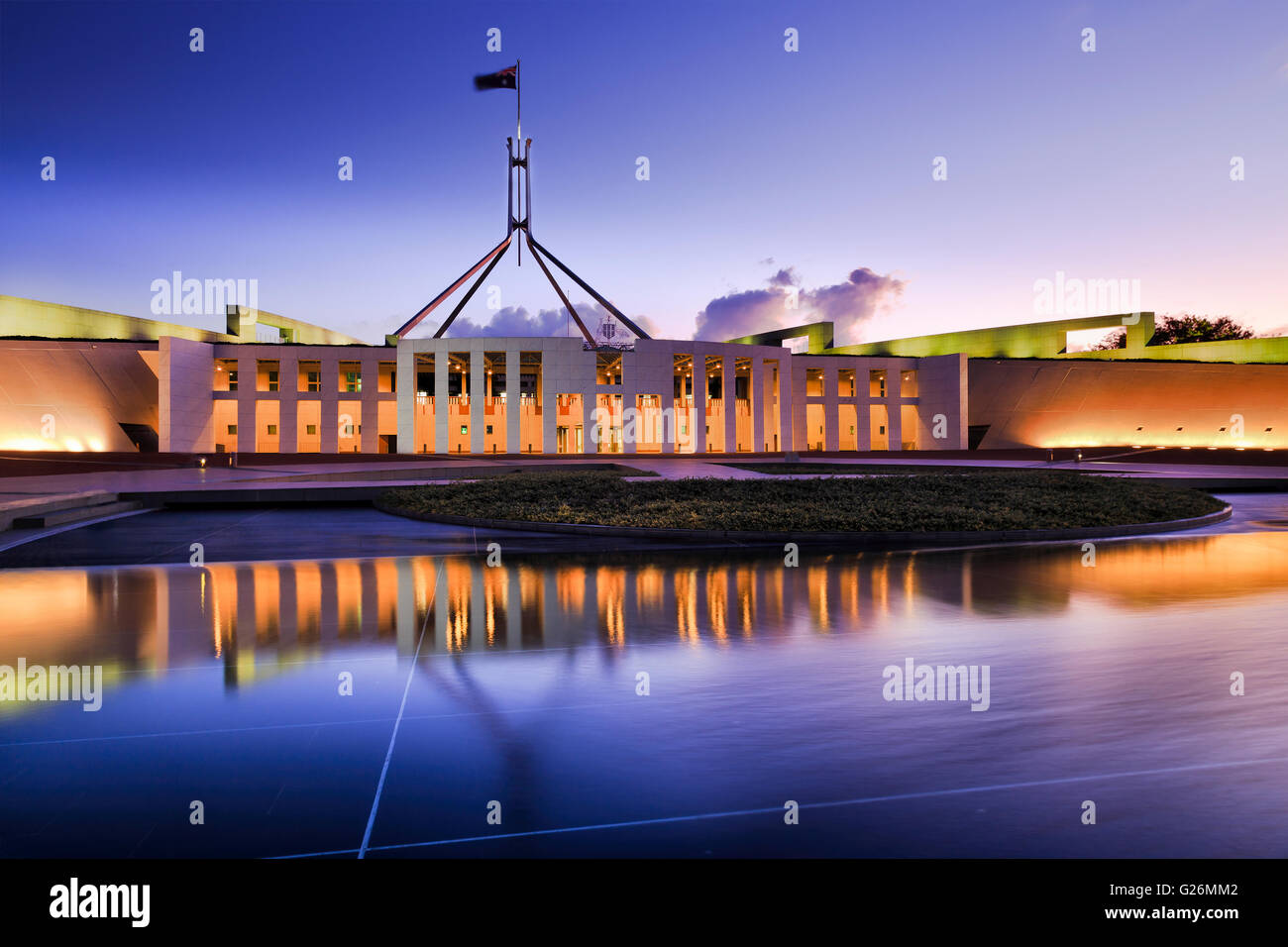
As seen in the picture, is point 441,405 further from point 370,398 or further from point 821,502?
point 821,502

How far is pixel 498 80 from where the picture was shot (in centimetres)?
4588

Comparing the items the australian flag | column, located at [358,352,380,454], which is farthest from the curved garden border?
the australian flag

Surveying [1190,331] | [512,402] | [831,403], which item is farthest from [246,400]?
[1190,331]

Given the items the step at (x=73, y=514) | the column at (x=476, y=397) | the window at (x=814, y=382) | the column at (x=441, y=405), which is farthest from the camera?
the window at (x=814, y=382)

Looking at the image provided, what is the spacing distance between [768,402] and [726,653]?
44.7m

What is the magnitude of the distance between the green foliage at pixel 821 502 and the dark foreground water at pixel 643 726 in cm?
536

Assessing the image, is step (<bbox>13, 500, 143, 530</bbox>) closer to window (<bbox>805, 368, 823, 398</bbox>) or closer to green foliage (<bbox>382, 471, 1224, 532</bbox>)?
green foliage (<bbox>382, 471, 1224, 532</bbox>)

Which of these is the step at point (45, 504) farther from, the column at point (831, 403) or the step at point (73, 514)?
the column at point (831, 403)

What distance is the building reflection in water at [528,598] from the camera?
19.5ft

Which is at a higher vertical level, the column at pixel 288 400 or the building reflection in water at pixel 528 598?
the column at pixel 288 400

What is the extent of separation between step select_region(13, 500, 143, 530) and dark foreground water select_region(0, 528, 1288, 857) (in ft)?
24.9

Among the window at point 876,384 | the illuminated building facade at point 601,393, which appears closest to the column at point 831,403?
the illuminated building facade at point 601,393

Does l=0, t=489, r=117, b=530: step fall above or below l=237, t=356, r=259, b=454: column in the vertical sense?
below

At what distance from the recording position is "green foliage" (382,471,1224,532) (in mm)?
13234
